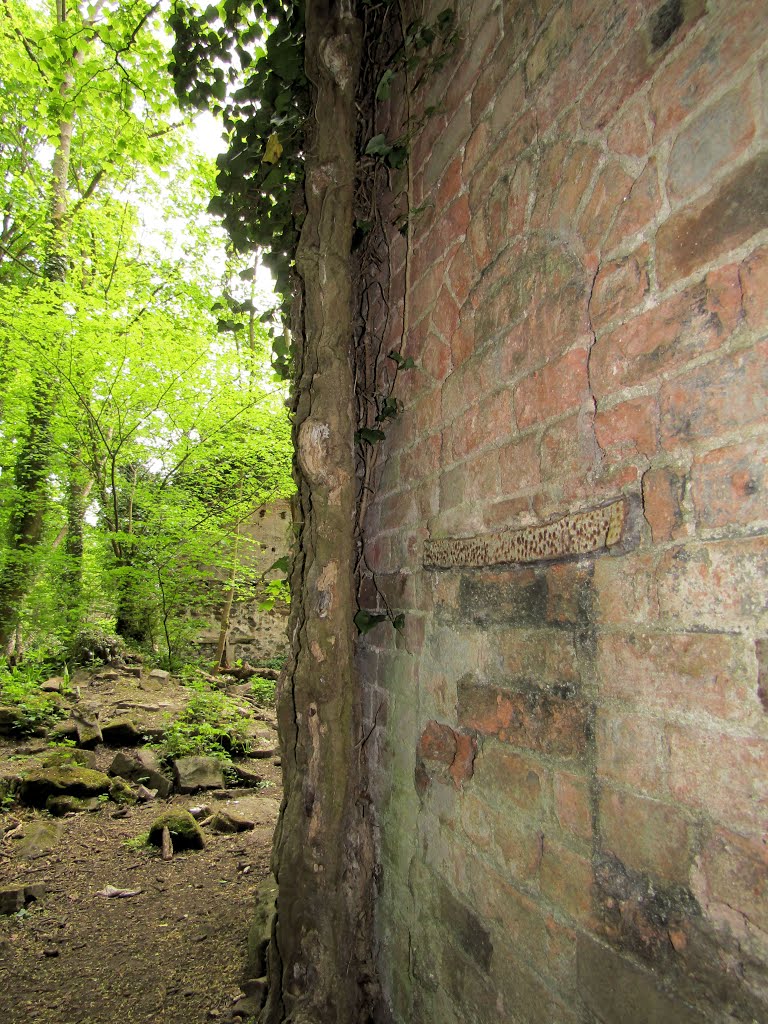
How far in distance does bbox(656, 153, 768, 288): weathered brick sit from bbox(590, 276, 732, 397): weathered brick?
50mm

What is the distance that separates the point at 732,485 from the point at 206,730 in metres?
5.72

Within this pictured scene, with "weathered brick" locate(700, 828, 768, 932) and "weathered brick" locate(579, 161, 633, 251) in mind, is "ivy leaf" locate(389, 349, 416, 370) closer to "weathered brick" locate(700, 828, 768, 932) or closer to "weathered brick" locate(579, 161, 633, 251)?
"weathered brick" locate(579, 161, 633, 251)

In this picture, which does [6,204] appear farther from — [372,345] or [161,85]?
[372,345]

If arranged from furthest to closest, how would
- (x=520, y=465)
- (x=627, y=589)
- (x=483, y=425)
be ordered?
(x=483, y=425)
(x=520, y=465)
(x=627, y=589)

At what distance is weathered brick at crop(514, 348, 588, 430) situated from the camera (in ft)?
3.91

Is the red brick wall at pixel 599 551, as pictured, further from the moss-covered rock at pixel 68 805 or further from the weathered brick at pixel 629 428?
the moss-covered rock at pixel 68 805

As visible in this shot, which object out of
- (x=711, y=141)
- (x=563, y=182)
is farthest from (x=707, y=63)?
(x=563, y=182)

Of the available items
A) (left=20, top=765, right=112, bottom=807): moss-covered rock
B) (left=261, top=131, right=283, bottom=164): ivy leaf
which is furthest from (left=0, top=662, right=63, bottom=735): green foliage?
(left=261, top=131, right=283, bottom=164): ivy leaf

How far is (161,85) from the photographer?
440 centimetres

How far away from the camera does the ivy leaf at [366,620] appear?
2.02 metres

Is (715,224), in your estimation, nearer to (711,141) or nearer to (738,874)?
(711,141)

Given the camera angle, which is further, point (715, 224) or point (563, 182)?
point (563, 182)

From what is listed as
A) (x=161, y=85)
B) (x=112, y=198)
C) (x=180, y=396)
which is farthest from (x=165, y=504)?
(x=112, y=198)

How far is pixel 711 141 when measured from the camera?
36.2 inches
